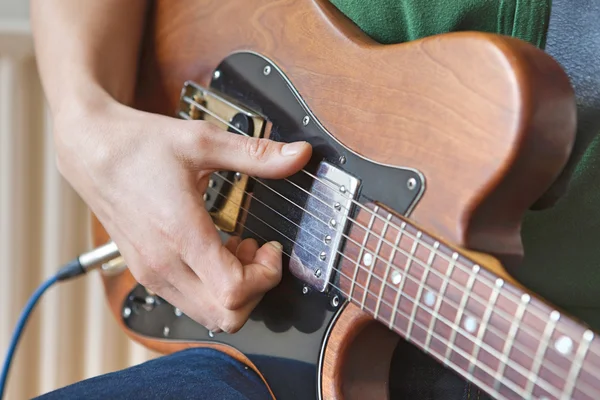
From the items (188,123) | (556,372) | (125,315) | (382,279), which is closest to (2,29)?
(125,315)

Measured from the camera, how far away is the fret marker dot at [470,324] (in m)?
0.45

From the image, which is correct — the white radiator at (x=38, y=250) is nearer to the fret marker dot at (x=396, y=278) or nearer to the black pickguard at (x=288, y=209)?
the black pickguard at (x=288, y=209)

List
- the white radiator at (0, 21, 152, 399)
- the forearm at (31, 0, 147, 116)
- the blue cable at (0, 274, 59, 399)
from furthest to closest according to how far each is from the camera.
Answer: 1. the white radiator at (0, 21, 152, 399)
2. the blue cable at (0, 274, 59, 399)
3. the forearm at (31, 0, 147, 116)

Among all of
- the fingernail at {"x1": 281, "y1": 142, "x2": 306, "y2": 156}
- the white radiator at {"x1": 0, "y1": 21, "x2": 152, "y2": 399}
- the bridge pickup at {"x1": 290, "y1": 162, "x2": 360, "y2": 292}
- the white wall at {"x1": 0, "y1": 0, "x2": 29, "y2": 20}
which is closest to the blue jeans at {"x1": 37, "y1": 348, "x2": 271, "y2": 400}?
the bridge pickup at {"x1": 290, "y1": 162, "x2": 360, "y2": 292}

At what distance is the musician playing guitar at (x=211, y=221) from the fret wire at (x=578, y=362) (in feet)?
0.56

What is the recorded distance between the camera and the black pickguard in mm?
551

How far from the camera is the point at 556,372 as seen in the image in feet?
1.34

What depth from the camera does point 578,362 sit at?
396mm

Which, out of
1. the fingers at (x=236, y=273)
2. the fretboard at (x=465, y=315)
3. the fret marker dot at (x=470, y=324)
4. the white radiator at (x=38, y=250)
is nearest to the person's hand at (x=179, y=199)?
the fingers at (x=236, y=273)

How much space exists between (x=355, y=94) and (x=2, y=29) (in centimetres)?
93

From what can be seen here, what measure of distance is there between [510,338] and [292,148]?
0.26 meters

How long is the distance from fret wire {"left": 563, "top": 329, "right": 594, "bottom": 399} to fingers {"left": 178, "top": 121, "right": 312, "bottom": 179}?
0.93 ft

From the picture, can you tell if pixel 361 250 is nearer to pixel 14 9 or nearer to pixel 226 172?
pixel 226 172

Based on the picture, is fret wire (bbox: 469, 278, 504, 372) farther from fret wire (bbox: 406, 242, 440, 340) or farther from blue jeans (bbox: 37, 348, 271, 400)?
blue jeans (bbox: 37, 348, 271, 400)
